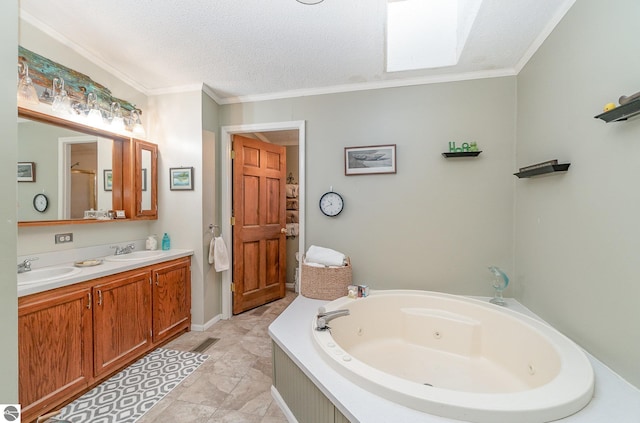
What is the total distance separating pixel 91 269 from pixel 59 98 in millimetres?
1294

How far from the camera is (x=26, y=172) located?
1.80 meters

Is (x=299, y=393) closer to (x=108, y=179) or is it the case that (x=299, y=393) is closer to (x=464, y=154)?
(x=464, y=154)

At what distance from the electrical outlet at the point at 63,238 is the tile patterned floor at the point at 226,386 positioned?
122cm

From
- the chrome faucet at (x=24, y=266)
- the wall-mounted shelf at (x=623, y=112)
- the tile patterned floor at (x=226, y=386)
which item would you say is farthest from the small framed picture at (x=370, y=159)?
the chrome faucet at (x=24, y=266)

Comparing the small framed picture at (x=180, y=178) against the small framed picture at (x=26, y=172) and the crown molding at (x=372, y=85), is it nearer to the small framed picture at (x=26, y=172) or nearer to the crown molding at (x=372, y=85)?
the crown molding at (x=372, y=85)

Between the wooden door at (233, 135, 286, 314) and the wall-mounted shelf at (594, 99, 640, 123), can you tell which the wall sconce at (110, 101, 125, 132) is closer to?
the wooden door at (233, 135, 286, 314)

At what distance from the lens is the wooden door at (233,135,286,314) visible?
3029 mm

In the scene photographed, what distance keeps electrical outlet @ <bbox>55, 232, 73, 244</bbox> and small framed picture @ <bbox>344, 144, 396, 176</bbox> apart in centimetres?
236

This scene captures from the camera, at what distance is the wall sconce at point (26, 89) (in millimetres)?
1687

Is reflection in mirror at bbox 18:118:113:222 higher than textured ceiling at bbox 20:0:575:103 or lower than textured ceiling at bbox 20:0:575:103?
lower

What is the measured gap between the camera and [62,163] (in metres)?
2.03

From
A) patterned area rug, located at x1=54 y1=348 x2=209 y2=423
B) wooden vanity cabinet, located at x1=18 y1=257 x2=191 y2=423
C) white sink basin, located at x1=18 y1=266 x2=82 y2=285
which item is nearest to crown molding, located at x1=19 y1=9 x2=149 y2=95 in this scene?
white sink basin, located at x1=18 y1=266 x2=82 y2=285

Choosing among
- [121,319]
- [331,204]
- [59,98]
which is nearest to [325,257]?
[331,204]

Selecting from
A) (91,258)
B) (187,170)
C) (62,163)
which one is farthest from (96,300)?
(187,170)
